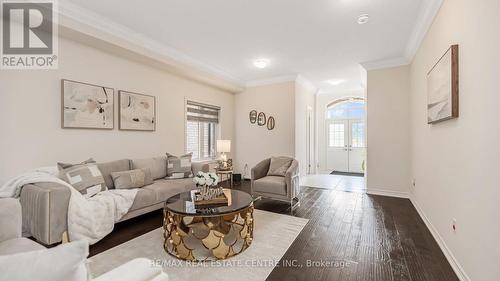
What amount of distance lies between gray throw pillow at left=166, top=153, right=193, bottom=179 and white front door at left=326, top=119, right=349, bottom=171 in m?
5.58

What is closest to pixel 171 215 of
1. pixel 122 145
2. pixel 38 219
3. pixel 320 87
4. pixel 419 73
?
pixel 38 219

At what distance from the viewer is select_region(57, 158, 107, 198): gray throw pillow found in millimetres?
2643

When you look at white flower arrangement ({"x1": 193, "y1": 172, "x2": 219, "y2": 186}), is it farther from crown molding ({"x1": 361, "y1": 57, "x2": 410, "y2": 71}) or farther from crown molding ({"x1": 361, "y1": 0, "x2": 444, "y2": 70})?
crown molding ({"x1": 361, "y1": 57, "x2": 410, "y2": 71})

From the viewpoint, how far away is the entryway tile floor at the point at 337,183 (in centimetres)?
520

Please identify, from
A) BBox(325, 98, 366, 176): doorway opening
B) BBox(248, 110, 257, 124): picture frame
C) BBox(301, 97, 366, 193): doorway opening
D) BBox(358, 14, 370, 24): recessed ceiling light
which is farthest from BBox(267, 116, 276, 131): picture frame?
BBox(358, 14, 370, 24): recessed ceiling light

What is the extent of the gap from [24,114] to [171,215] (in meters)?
2.27

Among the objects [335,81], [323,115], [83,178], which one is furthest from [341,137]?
[83,178]

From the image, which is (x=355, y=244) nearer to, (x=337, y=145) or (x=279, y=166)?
(x=279, y=166)

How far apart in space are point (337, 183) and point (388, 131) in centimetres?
182

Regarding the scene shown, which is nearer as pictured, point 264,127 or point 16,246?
point 16,246

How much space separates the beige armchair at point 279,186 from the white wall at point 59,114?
6.46ft

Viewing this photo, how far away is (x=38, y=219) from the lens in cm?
222

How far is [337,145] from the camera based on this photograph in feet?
26.0

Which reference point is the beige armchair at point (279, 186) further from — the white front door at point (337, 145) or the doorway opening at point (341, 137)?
the white front door at point (337, 145)
